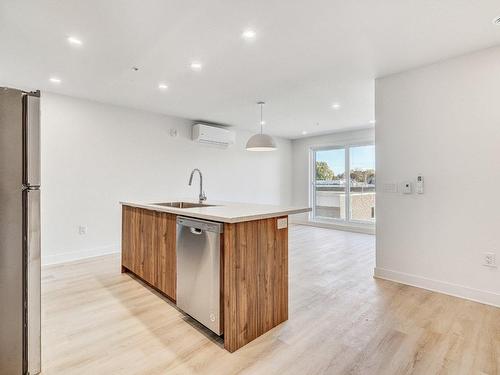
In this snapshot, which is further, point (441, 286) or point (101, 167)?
point (101, 167)

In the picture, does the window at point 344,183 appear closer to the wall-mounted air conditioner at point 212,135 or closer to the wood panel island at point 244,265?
the wall-mounted air conditioner at point 212,135

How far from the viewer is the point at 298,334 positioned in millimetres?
2000

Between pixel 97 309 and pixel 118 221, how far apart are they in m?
2.29

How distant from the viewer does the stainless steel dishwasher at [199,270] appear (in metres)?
1.86

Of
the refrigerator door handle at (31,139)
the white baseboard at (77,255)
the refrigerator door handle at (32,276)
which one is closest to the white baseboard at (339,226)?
the white baseboard at (77,255)

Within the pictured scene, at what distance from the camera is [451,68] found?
2.76 m

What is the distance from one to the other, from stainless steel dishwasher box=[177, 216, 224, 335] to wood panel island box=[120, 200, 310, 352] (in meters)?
0.05

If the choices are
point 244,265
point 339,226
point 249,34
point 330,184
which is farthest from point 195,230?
point 330,184

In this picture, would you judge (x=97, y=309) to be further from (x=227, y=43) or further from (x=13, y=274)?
(x=227, y=43)

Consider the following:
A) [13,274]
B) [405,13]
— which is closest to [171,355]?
[13,274]

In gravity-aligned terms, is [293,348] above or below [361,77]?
below

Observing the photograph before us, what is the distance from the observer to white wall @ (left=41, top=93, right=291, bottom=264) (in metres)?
3.83

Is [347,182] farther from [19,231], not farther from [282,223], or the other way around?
[19,231]

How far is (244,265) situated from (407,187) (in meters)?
2.22
